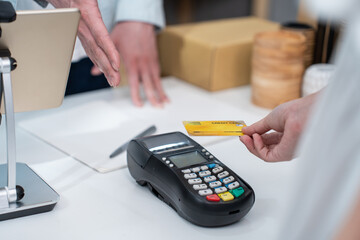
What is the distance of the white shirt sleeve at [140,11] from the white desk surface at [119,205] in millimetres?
348

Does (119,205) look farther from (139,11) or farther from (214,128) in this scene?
(139,11)

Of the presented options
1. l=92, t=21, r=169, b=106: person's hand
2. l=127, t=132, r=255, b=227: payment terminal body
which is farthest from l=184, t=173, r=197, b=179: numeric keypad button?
l=92, t=21, r=169, b=106: person's hand

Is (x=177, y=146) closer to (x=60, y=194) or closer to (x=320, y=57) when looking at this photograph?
(x=60, y=194)

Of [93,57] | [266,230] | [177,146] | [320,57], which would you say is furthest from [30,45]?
[320,57]

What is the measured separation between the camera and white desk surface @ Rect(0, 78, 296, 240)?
0.55 metres

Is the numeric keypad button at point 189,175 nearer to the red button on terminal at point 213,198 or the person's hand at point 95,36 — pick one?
the red button on terminal at point 213,198

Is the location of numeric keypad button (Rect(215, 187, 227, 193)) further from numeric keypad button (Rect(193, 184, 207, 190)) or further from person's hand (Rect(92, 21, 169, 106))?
person's hand (Rect(92, 21, 169, 106))

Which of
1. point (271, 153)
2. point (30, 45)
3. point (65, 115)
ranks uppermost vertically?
point (30, 45)

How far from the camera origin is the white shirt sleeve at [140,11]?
101cm

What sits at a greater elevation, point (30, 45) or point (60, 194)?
point (30, 45)

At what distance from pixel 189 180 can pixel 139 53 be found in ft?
1.79

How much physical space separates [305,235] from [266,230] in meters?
0.25

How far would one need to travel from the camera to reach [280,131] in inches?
23.0

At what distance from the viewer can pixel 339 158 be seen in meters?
0.30
